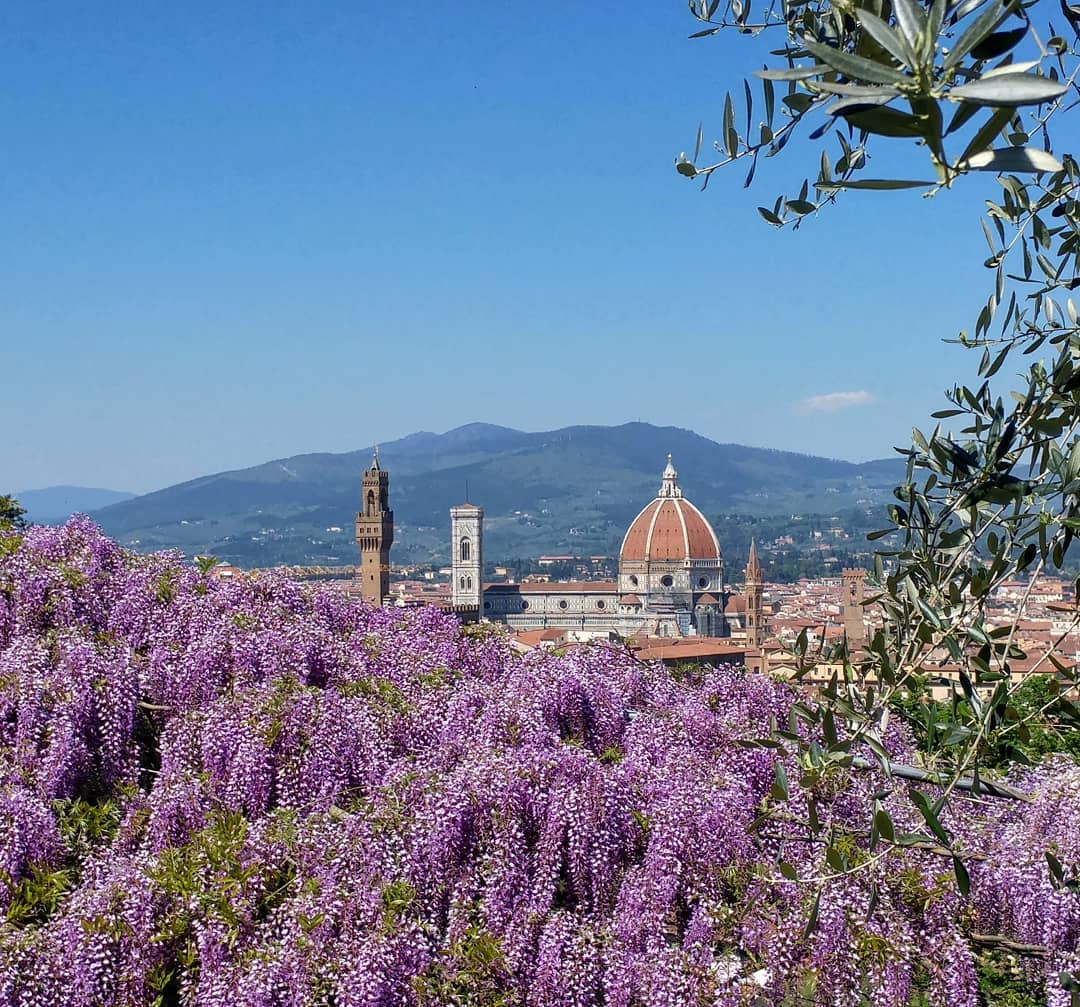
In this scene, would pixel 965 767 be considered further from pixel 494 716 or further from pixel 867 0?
pixel 494 716

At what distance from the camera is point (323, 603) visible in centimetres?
961

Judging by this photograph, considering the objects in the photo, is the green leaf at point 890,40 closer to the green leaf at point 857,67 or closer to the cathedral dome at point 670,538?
the green leaf at point 857,67

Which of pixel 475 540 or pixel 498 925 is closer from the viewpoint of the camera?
pixel 498 925

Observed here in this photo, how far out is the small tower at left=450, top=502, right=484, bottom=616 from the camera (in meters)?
111

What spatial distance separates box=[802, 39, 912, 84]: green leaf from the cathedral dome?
115 meters

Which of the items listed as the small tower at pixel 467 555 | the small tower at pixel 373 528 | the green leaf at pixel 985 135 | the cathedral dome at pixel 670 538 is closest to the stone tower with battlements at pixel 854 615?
the green leaf at pixel 985 135

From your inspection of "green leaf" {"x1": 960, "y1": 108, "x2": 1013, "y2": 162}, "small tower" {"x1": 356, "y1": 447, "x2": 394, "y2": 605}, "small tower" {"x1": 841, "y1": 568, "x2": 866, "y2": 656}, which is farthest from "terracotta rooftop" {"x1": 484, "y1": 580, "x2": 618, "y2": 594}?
"green leaf" {"x1": 960, "y1": 108, "x2": 1013, "y2": 162}

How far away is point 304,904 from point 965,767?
3.87m

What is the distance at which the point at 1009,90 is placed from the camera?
156cm

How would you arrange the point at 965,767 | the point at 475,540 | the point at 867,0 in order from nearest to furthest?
the point at 867,0
the point at 965,767
the point at 475,540

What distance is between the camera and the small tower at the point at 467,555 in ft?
363

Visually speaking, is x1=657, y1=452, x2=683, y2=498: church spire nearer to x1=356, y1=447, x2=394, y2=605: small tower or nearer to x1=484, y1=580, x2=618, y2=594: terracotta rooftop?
x1=484, y1=580, x2=618, y2=594: terracotta rooftop

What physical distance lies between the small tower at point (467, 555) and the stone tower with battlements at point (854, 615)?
50.7m

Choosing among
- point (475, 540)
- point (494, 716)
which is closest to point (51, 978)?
point (494, 716)
